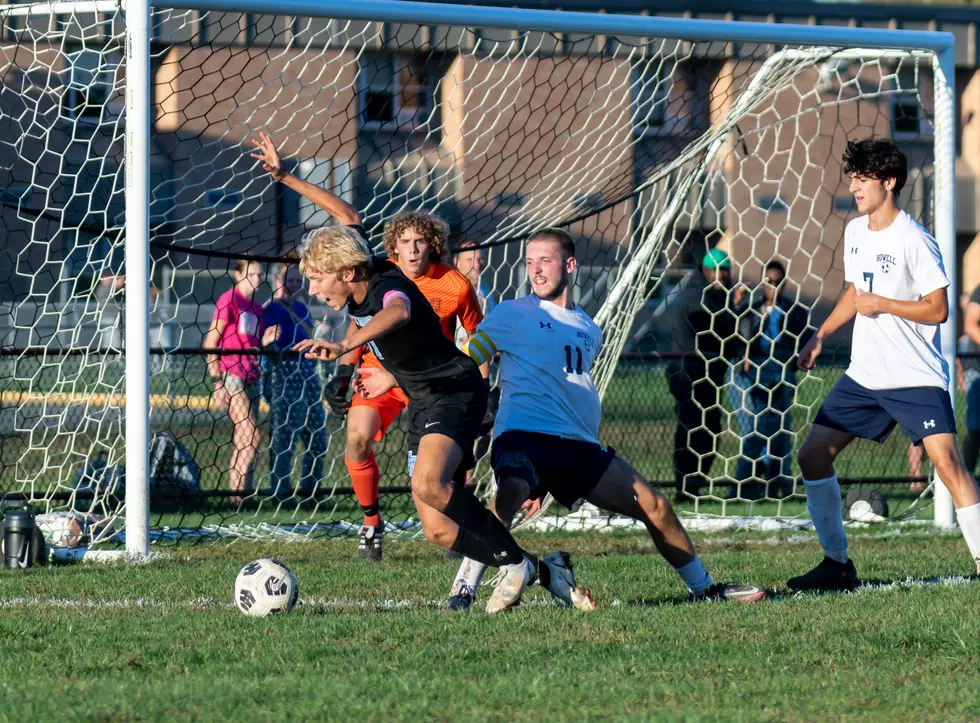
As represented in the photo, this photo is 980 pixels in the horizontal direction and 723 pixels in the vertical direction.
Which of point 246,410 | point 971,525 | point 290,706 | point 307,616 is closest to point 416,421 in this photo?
point 307,616

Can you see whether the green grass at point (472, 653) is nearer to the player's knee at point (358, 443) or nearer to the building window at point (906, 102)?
the player's knee at point (358, 443)

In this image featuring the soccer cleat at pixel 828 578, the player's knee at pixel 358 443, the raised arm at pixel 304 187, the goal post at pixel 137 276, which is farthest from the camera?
the player's knee at pixel 358 443

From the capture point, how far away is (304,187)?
6.72 metres

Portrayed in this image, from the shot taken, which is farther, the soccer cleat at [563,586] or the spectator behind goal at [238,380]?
the spectator behind goal at [238,380]

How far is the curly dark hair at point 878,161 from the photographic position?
5.61 metres

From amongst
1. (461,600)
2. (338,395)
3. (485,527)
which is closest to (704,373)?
(338,395)

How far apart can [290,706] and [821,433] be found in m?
3.10

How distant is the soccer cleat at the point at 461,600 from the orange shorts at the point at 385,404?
2021 mm

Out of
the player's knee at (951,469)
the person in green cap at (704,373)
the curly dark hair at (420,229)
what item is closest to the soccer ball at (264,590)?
the curly dark hair at (420,229)

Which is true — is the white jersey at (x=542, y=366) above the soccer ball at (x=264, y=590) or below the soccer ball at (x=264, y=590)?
above

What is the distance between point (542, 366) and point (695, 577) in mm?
1032

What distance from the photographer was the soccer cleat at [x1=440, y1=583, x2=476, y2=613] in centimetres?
508

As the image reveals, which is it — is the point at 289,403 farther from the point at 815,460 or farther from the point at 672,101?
the point at 815,460

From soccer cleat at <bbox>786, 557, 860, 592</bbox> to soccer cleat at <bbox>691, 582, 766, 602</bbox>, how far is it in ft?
1.38
